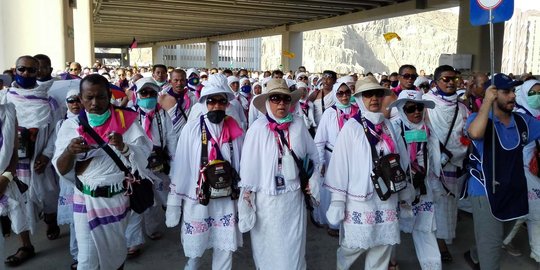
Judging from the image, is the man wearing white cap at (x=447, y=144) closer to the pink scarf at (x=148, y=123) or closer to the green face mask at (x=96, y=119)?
the pink scarf at (x=148, y=123)

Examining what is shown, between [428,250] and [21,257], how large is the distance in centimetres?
426

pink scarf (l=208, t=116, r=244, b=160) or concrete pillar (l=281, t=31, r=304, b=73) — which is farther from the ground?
Result: concrete pillar (l=281, t=31, r=304, b=73)

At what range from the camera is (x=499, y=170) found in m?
3.90

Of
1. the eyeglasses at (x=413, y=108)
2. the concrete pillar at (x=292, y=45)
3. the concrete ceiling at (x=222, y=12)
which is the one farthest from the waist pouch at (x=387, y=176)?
the concrete pillar at (x=292, y=45)

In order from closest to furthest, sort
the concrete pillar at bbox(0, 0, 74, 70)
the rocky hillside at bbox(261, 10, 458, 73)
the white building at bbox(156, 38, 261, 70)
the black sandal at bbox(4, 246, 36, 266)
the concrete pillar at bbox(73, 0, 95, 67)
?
the black sandal at bbox(4, 246, 36, 266), the concrete pillar at bbox(0, 0, 74, 70), the concrete pillar at bbox(73, 0, 95, 67), the white building at bbox(156, 38, 261, 70), the rocky hillside at bbox(261, 10, 458, 73)

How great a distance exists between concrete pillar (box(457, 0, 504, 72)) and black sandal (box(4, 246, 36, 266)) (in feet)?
66.9

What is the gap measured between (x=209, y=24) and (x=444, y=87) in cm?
3801

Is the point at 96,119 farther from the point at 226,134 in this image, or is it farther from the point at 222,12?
the point at 222,12

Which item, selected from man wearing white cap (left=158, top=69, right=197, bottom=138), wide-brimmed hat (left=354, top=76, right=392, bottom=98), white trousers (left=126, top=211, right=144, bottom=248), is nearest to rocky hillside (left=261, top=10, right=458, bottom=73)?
man wearing white cap (left=158, top=69, right=197, bottom=138)

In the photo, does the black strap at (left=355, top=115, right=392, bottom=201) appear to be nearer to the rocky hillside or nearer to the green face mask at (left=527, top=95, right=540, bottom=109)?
the green face mask at (left=527, top=95, right=540, bottom=109)

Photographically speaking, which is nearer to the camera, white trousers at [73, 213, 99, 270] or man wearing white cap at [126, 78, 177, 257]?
white trousers at [73, 213, 99, 270]

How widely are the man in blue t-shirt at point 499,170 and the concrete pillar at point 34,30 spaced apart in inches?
482

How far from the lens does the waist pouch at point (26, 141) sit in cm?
486

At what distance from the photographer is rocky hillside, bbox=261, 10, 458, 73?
138 meters
